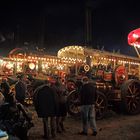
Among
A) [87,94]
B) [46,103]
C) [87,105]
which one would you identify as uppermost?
[87,94]

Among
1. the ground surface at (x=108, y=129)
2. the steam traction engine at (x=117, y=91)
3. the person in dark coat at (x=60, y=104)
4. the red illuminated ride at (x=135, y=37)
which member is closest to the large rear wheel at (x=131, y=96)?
the steam traction engine at (x=117, y=91)

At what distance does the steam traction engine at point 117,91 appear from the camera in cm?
1145

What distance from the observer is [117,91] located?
12.0m

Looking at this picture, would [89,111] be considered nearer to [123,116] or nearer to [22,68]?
[123,116]

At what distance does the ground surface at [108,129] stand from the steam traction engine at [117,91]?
1.43 feet

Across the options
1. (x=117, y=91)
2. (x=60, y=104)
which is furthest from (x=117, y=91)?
(x=60, y=104)

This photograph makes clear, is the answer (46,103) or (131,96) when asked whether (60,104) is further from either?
(131,96)

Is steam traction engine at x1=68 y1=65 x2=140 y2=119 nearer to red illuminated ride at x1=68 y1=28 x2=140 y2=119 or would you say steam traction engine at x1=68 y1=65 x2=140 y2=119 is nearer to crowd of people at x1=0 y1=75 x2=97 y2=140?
red illuminated ride at x1=68 y1=28 x2=140 y2=119

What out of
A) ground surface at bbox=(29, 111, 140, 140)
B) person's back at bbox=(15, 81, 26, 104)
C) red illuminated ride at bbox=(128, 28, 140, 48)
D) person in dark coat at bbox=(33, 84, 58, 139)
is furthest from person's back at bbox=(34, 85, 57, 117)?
red illuminated ride at bbox=(128, 28, 140, 48)

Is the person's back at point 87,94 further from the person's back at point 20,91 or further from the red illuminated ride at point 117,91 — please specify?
the person's back at point 20,91

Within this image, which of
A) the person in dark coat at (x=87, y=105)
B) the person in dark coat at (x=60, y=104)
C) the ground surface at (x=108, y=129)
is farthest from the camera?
the person in dark coat at (x=60, y=104)

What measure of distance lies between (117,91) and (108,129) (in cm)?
288

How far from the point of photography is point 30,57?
57.2ft

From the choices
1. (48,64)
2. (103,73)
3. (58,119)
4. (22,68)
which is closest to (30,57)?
(22,68)
